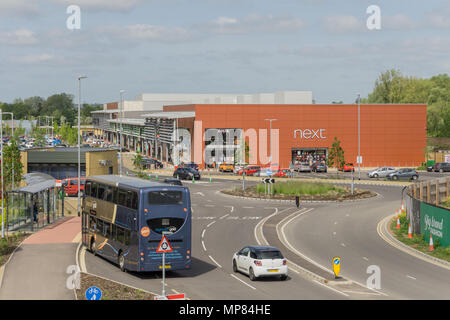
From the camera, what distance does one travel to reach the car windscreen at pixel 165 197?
1000 inches

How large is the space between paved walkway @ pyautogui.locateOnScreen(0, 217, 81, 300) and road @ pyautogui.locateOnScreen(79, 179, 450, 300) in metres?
1.65

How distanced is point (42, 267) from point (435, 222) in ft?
68.8

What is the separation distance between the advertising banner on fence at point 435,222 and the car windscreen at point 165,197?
588 inches

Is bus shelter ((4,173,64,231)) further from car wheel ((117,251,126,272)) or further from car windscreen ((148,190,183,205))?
car windscreen ((148,190,183,205))

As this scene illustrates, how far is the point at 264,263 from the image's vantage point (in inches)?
1013

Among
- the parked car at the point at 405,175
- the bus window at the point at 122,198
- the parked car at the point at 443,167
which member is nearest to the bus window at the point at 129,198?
the bus window at the point at 122,198

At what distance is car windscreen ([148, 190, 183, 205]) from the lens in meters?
25.4

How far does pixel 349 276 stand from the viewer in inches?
1069

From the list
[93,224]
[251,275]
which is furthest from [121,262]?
[251,275]

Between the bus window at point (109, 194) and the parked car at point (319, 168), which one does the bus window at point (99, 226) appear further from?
the parked car at point (319, 168)

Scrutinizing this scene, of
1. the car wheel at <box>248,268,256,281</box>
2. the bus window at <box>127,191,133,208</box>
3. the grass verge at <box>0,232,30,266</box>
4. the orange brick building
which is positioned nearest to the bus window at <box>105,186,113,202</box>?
the bus window at <box>127,191,133,208</box>

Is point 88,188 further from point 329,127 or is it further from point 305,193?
point 329,127
